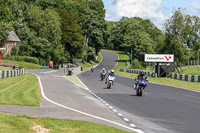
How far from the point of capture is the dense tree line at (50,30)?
92.8 metres

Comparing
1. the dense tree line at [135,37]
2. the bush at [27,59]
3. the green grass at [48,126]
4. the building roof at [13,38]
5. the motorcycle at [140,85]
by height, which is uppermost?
the dense tree line at [135,37]

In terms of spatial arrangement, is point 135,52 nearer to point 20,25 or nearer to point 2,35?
point 20,25

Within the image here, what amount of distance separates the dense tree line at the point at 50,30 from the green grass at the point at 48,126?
7425 cm

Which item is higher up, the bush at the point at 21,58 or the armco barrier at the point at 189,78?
the bush at the point at 21,58

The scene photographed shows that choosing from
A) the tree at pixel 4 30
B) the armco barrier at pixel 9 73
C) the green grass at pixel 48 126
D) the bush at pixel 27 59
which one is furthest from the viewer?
the bush at pixel 27 59

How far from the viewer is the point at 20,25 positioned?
9369 centimetres

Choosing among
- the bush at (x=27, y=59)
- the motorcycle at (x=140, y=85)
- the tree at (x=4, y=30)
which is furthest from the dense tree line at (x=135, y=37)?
the motorcycle at (x=140, y=85)

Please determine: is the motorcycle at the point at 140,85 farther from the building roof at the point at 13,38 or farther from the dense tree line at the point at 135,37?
the dense tree line at the point at 135,37

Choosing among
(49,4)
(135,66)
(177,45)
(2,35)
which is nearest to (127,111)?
(2,35)

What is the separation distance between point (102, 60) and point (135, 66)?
42.2 m

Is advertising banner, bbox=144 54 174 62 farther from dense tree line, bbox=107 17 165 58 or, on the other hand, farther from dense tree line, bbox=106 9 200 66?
dense tree line, bbox=107 17 165 58

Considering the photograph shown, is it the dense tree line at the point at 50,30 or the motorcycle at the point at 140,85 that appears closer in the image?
the motorcycle at the point at 140,85

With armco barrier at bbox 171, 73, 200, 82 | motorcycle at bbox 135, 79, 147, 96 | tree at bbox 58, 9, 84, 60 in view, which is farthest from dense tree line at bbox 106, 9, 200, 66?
motorcycle at bbox 135, 79, 147, 96

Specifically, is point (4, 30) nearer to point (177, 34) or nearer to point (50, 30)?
point (50, 30)
